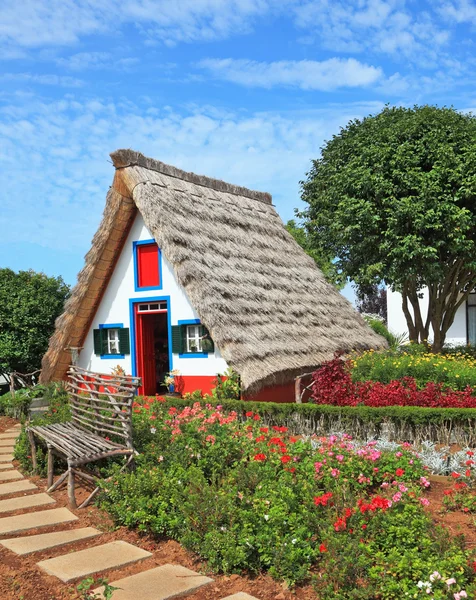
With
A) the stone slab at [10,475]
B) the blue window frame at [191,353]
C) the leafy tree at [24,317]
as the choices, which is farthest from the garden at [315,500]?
the leafy tree at [24,317]

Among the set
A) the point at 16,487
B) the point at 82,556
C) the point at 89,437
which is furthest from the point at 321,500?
the point at 16,487

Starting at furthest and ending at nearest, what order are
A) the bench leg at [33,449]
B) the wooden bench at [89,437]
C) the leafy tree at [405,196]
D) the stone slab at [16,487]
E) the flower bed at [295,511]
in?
1. the leafy tree at [405,196]
2. the bench leg at [33,449]
3. the stone slab at [16,487]
4. the wooden bench at [89,437]
5. the flower bed at [295,511]

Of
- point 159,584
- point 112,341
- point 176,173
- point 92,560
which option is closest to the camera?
point 159,584

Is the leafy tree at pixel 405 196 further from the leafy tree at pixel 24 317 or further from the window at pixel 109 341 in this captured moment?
the leafy tree at pixel 24 317

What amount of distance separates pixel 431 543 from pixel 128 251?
11148 millimetres

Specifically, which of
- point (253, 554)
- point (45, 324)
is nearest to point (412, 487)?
point (253, 554)

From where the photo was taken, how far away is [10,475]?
821cm

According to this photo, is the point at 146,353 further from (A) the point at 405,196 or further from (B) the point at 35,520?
(B) the point at 35,520

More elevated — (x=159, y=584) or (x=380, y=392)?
(x=380, y=392)

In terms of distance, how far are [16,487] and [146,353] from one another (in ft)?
23.9

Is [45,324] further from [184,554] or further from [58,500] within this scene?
[184,554]

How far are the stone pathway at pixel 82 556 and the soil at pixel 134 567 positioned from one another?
59mm

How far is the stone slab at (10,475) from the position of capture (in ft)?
26.3

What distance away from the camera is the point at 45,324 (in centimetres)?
1836
